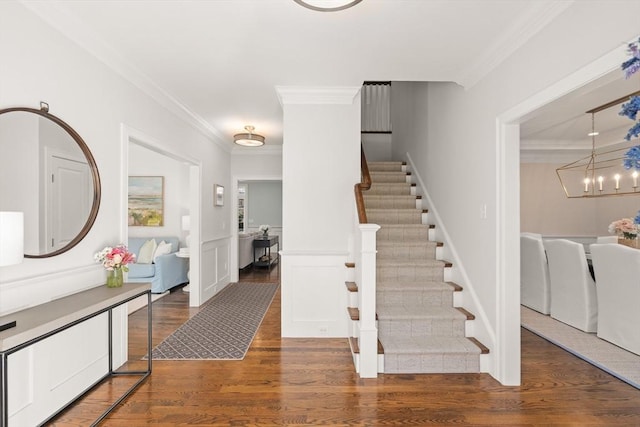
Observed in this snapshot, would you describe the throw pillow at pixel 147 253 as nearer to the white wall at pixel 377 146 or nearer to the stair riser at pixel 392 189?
the stair riser at pixel 392 189

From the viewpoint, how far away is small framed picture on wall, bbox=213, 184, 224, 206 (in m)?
5.21

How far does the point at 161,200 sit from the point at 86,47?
430 centimetres

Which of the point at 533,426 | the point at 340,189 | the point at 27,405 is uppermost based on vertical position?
the point at 340,189

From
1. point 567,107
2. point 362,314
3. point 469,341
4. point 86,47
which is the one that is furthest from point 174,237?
point 567,107

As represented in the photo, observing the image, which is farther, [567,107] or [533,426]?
[567,107]

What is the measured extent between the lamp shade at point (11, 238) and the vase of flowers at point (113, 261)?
2.88 ft

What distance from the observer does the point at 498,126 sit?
8.26ft

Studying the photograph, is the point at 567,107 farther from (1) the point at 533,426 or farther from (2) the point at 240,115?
(2) the point at 240,115

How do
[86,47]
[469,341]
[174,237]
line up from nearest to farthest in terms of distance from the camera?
[86,47] → [469,341] → [174,237]

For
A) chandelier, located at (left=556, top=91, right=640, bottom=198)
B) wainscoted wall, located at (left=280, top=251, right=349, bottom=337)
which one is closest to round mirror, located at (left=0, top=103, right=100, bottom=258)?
wainscoted wall, located at (left=280, top=251, right=349, bottom=337)

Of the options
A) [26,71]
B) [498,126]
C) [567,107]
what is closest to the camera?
[26,71]

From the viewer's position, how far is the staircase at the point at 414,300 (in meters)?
2.66

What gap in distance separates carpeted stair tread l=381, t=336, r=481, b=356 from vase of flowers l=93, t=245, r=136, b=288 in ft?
6.87

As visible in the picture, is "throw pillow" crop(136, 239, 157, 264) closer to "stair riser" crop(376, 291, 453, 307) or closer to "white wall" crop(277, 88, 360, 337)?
"white wall" crop(277, 88, 360, 337)
